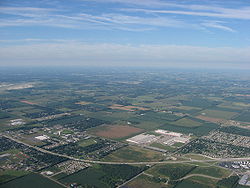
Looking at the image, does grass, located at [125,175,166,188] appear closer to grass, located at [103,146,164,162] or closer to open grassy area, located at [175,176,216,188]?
open grassy area, located at [175,176,216,188]

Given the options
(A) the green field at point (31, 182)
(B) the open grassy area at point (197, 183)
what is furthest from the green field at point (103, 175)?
(B) the open grassy area at point (197, 183)

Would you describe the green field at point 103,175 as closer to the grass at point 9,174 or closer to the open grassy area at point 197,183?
the grass at point 9,174

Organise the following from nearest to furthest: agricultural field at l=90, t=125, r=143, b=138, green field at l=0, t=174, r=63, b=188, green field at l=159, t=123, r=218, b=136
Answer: green field at l=0, t=174, r=63, b=188 → agricultural field at l=90, t=125, r=143, b=138 → green field at l=159, t=123, r=218, b=136

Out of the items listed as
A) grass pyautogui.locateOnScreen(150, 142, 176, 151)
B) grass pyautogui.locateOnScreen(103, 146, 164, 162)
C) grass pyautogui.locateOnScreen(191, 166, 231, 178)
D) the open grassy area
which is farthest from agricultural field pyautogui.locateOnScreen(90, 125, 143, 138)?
the open grassy area

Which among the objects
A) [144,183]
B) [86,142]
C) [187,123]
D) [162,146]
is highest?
[187,123]

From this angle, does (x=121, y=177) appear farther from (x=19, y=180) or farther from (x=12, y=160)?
(x=12, y=160)

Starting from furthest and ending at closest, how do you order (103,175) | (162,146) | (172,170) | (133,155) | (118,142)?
1. (118,142)
2. (162,146)
3. (133,155)
4. (172,170)
5. (103,175)

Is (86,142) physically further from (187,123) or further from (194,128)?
(187,123)

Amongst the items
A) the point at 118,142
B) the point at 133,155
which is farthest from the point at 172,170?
the point at 118,142
